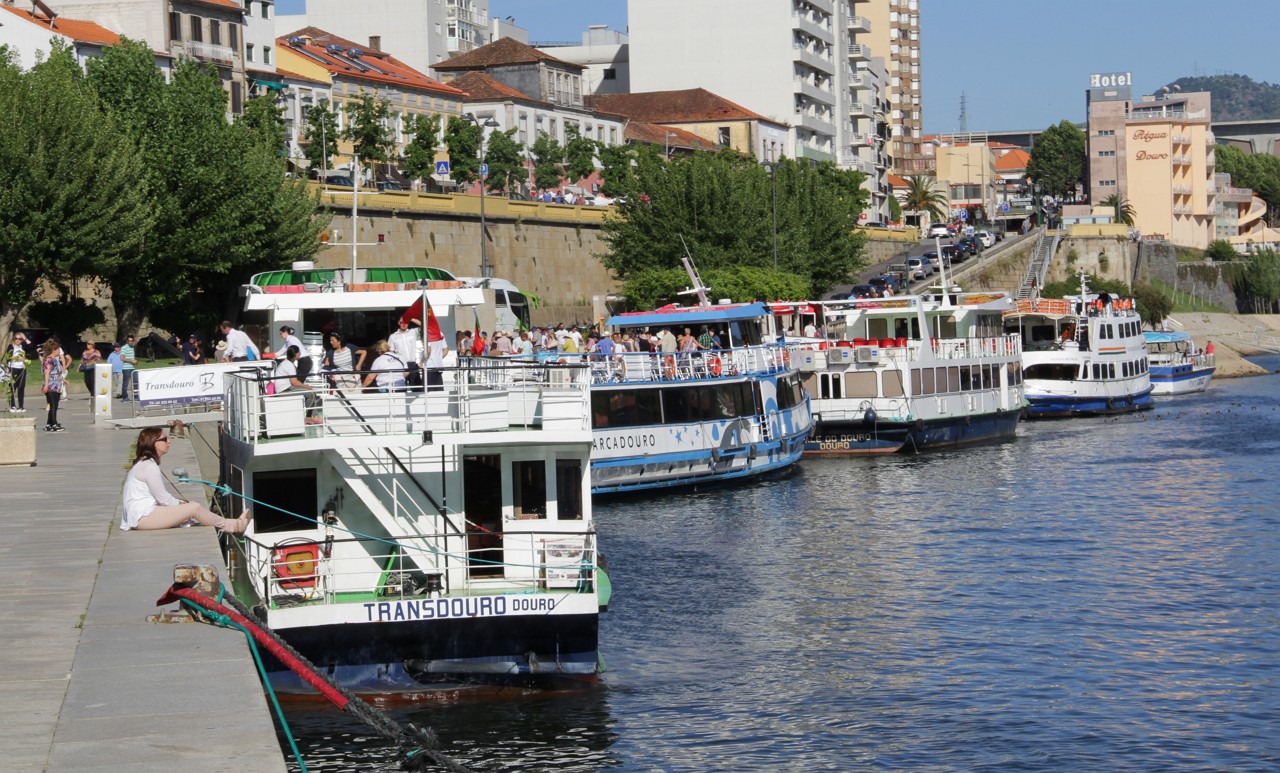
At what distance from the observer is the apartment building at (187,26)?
76.1 metres

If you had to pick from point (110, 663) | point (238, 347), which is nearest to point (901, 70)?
point (238, 347)

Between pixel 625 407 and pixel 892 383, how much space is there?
13.1 meters

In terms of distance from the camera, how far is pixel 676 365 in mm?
38781

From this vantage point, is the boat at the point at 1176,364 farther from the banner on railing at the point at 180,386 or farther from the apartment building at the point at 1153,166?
the apartment building at the point at 1153,166

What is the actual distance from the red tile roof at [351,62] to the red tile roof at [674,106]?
19.7 m


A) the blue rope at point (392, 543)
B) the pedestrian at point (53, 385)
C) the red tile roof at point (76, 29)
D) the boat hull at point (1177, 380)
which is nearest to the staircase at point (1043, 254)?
the boat hull at point (1177, 380)

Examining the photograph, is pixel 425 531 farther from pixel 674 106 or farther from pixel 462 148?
pixel 674 106

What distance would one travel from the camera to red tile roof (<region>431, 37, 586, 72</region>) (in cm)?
10956

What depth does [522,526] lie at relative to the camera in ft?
64.7

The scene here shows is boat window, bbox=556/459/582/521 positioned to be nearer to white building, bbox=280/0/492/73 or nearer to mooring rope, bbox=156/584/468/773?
mooring rope, bbox=156/584/468/773

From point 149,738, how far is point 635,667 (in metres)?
10.7

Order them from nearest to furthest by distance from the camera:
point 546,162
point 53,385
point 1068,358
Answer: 1. point 53,385
2. point 1068,358
3. point 546,162

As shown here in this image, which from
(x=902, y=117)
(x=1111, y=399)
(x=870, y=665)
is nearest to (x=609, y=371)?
(x=870, y=665)

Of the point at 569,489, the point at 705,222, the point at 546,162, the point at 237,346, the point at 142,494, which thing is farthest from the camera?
the point at 546,162
